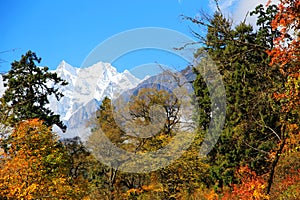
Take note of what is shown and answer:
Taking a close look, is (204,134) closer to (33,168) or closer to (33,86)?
(33,168)

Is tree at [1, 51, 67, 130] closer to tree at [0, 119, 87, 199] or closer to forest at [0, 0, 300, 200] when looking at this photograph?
forest at [0, 0, 300, 200]

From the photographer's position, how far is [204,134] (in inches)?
864

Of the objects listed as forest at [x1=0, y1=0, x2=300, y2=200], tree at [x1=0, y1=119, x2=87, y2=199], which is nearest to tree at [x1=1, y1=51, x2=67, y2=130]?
forest at [x1=0, y1=0, x2=300, y2=200]

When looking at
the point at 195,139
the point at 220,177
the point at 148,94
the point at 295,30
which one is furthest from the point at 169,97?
the point at 295,30

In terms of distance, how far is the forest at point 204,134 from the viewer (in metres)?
6.71

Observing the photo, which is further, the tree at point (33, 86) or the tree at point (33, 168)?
the tree at point (33, 86)

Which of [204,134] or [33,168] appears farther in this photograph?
[204,134]

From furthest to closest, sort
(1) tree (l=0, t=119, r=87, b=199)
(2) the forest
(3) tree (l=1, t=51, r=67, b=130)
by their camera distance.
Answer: (3) tree (l=1, t=51, r=67, b=130), (1) tree (l=0, t=119, r=87, b=199), (2) the forest

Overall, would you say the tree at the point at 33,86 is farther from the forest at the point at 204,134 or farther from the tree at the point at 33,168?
the tree at the point at 33,168

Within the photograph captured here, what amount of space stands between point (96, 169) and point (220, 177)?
10834mm

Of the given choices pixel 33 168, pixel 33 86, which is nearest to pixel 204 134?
pixel 33 168

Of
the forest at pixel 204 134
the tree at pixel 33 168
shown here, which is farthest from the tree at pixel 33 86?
the tree at pixel 33 168

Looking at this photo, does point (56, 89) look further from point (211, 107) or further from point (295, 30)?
point (295, 30)

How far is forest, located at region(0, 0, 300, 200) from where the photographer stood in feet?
22.0
